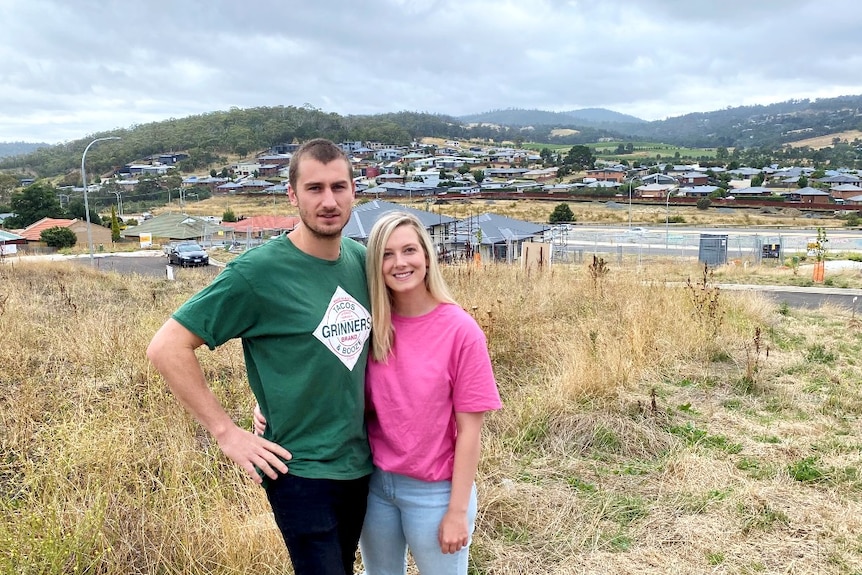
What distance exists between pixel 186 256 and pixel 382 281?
88.9 ft

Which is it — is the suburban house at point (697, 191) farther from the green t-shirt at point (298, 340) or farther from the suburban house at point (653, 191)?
the green t-shirt at point (298, 340)

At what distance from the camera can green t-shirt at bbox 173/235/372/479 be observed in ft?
5.75

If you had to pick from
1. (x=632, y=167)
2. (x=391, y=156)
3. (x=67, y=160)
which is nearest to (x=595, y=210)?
(x=632, y=167)

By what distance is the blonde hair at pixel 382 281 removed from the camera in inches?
76.0

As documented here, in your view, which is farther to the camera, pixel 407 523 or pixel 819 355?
pixel 819 355

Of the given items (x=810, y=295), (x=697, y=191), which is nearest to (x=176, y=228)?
(x=810, y=295)

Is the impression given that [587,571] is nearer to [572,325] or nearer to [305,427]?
[305,427]

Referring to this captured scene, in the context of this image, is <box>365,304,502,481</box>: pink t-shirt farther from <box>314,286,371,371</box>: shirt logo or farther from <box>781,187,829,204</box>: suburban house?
<box>781,187,829,204</box>: suburban house

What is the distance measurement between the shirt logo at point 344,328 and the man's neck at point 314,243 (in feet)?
0.41

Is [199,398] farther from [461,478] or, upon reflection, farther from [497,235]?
[497,235]

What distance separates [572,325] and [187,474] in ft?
15.8

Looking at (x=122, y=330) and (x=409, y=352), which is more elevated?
(x=409, y=352)

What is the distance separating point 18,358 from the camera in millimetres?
4949

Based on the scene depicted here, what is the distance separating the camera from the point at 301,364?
5.97ft
